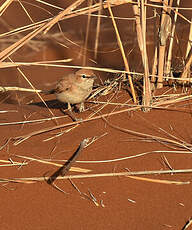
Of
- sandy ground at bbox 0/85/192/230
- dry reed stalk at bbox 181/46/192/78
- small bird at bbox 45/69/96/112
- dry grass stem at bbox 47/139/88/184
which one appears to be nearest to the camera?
sandy ground at bbox 0/85/192/230

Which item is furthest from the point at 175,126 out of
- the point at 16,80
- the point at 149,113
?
the point at 16,80

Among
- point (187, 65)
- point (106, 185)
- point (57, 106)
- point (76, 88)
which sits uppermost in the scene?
point (187, 65)

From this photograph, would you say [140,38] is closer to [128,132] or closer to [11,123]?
[128,132]

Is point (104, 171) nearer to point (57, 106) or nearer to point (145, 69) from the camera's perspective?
point (145, 69)

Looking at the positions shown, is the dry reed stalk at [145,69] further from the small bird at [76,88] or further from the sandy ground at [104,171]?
the small bird at [76,88]

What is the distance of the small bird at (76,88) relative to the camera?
4.51 meters

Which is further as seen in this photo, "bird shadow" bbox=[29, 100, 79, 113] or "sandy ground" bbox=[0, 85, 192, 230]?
"bird shadow" bbox=[29, 100, 79, 113]

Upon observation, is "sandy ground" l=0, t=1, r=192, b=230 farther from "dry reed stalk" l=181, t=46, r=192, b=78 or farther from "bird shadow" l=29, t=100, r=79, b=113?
"bird shadow" l=29, t=100, r=79, b=113

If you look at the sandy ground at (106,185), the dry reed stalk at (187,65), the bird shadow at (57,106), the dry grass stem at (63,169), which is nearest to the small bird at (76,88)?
the bird shadow at (57,106)

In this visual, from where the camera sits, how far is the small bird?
178 inches

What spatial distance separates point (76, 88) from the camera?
4.55 metres

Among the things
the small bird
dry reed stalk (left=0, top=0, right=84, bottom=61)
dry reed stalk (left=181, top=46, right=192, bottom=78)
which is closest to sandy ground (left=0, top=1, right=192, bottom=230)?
dry reed stalk (left=181, top=46, right=192, bottom=78)

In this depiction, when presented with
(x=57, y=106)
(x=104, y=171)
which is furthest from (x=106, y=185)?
(x=57, y=106)

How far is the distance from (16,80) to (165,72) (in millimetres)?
4051
